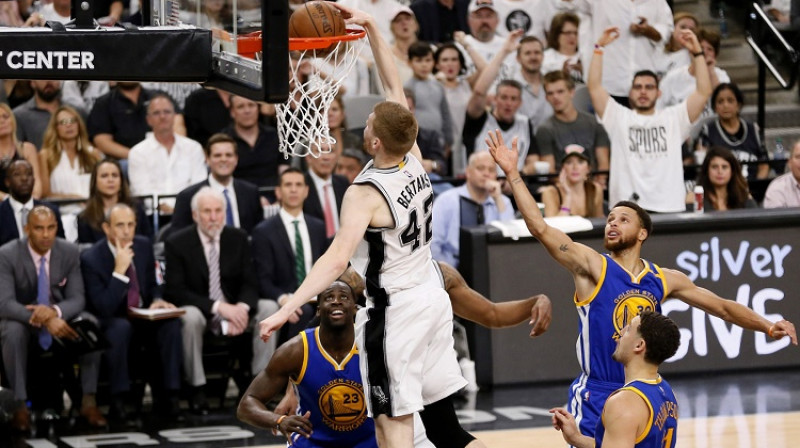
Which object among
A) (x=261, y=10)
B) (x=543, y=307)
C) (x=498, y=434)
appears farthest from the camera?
(x=498, y=434)

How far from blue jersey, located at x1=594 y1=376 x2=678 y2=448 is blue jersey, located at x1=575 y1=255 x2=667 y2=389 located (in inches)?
43.1

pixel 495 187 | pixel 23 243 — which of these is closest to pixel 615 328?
pixel 495 187

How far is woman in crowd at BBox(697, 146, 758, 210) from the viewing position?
36.3 feet

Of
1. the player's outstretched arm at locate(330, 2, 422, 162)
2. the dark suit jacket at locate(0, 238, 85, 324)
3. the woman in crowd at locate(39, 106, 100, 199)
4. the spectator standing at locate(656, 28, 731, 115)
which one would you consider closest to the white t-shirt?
the spectator standing at locate(656, 28, 731, 115)

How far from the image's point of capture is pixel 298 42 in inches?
254

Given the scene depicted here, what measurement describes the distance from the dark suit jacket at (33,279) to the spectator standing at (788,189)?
5.47 m

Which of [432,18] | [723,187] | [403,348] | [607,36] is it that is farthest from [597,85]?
[403,348]

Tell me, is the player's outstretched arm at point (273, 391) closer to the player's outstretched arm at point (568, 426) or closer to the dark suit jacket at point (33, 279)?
the player's outstretched arm at point (568, 426)

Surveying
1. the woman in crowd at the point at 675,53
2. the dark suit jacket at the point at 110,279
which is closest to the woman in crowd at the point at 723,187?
the woman in crowd at the point at 675,53

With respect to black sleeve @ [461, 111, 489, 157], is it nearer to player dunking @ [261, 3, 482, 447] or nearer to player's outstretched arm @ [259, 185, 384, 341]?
player dunking @ [261, 3, 482, 447]

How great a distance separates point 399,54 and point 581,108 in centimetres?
170

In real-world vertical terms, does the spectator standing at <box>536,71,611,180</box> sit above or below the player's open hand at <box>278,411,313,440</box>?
above

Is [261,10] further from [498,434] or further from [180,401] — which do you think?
[180,401]

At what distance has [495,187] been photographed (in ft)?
34.6
